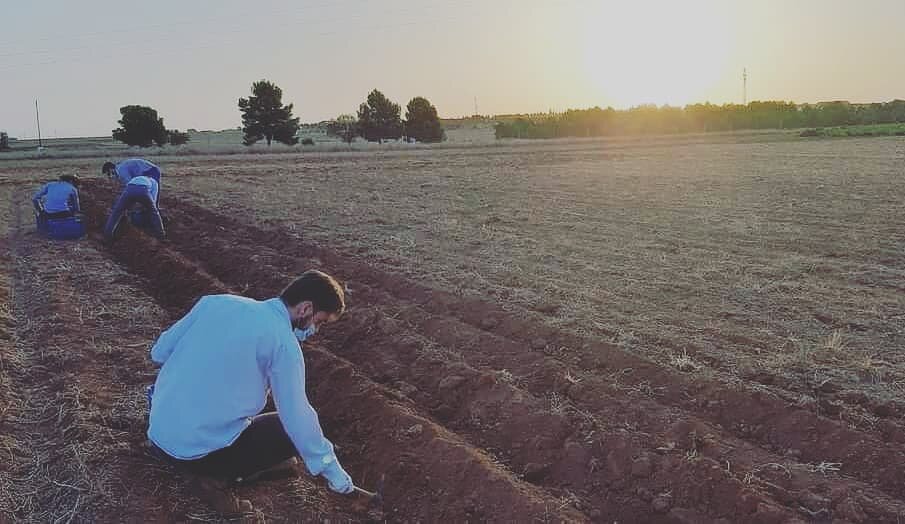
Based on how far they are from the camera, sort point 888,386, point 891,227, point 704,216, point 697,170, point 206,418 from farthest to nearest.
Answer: point 697,170 < point 704,216 < point 891,227 < point 888,386 < point 206,418

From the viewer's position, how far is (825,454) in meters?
4.88

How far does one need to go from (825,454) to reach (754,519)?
969mm

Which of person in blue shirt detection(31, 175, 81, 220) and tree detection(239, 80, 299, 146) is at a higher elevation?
tree detection(239, 80, 299, 146)

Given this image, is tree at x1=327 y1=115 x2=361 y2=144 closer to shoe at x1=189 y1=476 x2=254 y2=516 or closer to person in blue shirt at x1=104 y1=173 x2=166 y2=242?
person in blue shirt at x1=104 y1=173 x2=166 y2=242

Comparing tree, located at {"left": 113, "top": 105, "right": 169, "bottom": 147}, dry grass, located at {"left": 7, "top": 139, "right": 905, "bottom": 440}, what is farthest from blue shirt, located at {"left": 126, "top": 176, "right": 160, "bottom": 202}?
tree, located at {"left": 113, "top": 105, "right": 169, "bottom": 147}

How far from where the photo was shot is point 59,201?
1338 centimetres

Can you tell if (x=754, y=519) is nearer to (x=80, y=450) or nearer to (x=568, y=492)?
(x=568, y=492)

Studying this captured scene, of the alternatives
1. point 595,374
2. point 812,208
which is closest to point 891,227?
point 812,208

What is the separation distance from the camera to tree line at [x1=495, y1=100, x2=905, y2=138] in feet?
230

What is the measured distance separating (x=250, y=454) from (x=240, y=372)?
2.39ft

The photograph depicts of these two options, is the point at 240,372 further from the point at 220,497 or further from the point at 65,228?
the point at 65,228

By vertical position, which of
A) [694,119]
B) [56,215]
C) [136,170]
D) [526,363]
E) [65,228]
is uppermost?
[694,119]

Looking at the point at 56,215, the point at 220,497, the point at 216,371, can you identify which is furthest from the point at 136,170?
the point at 216,371

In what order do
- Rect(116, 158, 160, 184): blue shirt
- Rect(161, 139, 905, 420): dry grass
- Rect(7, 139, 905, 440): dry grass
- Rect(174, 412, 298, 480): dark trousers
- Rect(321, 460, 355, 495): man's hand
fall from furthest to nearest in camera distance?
Rect(116, 158, 160, 184): blue shirt → Rect(161, 139, 905, 420): dry grass → Rect(7, 139, 905, 440): dry grass → Rect(174, 412, 298, 480): dark trousers → Rect(321, 460, 355, 495): man's hand
